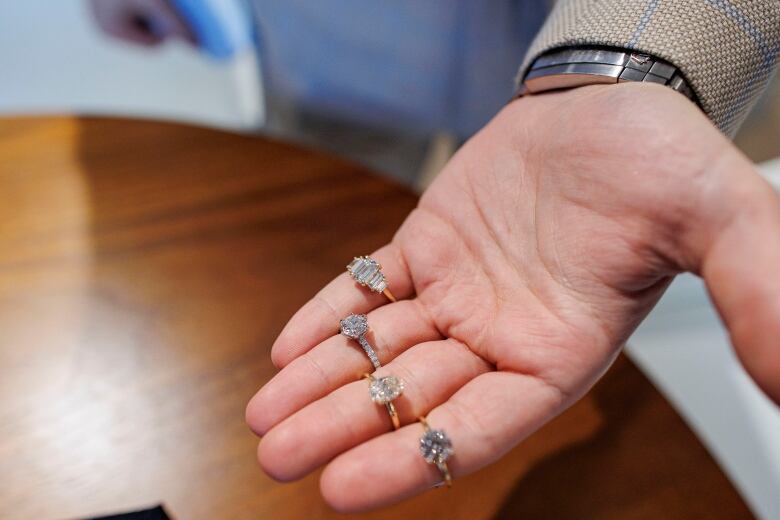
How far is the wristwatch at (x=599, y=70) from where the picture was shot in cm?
51

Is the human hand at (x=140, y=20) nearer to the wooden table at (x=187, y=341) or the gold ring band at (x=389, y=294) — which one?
the wooden table at (x=187, y=341)

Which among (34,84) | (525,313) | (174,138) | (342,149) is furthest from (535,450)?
(34,84)

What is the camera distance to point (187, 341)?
620 millimetres

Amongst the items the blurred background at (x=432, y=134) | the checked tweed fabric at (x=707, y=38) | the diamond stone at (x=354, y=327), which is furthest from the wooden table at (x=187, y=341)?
the checked tweed fabric at (x=707, y=38)

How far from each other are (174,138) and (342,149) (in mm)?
390

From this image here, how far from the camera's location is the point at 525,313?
1.57ft

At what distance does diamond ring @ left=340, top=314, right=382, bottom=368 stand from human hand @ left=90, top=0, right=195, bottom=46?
590mm

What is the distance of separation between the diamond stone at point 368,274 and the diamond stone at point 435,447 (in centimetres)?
13

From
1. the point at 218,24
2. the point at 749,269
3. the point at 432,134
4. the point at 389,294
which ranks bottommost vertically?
the point at 749,269

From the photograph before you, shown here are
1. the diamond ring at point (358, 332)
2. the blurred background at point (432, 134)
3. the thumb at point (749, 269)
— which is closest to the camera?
the thumb at point (749, 269)

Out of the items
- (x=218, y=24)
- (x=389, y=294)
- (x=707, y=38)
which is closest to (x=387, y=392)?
(x=389, y=294)

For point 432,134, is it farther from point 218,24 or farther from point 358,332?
point 358,332

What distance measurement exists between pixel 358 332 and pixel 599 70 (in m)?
0.28

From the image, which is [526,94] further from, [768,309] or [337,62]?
[337,62]
